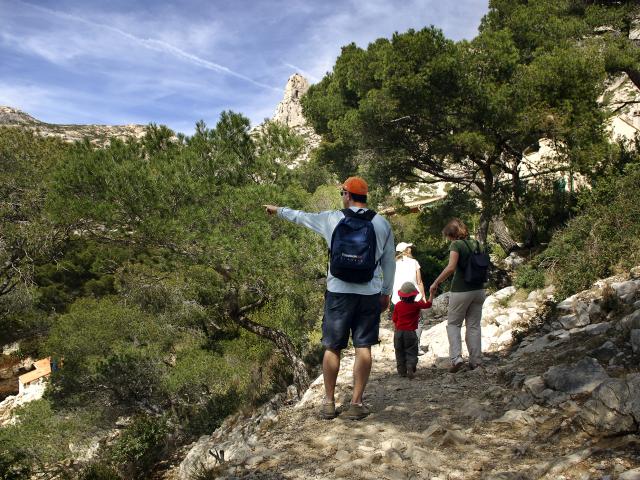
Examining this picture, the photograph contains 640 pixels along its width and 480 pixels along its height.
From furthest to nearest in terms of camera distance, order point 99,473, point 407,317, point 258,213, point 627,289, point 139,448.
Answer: point 139,448 → point 99,473 → point 258,213 → point 627,289 → point 407,317

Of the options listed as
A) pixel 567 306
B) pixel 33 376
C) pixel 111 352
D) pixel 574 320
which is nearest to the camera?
pixel 574 320

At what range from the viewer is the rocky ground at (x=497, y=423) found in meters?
2.70

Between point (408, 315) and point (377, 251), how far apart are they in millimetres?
2101

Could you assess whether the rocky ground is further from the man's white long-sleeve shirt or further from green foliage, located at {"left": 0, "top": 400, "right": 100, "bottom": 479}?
green foliage, located at {"left": 0, "top": 400, "right": 100, "bottom": 479}

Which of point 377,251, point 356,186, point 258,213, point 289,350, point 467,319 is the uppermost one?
Answer: point 258,213

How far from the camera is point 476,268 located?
472 centimetres

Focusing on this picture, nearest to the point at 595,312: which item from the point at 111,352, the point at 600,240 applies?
the point at 600,240

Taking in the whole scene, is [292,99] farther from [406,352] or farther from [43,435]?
[406,352]

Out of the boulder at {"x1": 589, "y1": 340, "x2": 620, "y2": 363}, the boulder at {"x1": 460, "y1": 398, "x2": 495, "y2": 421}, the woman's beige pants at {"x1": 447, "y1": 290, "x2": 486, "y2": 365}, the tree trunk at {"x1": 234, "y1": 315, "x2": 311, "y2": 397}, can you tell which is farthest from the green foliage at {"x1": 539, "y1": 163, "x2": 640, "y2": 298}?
the tree trunk at {"x1": 234, "y1": 315, "x2": 311, "y2": 397}

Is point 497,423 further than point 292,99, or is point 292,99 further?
point 292,99

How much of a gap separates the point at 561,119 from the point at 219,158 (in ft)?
25.8

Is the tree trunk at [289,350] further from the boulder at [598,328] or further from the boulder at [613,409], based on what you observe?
the boulder at [613,409]

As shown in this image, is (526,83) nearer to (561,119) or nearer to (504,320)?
(561,119)

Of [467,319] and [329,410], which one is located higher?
[467,319]
